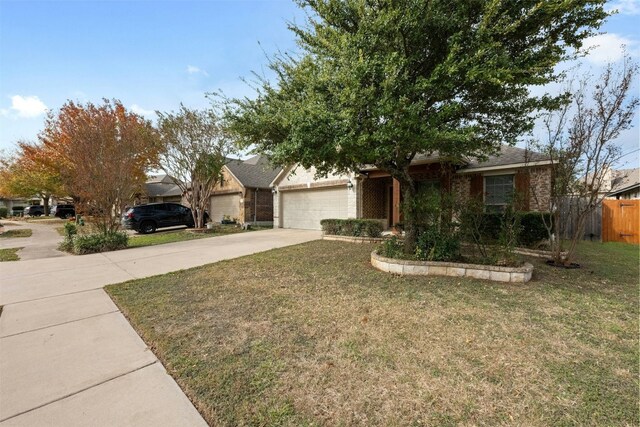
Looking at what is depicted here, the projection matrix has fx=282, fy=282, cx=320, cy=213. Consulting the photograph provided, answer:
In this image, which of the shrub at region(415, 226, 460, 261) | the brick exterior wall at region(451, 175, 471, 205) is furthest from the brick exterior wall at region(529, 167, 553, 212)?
the shrub at region(415, 226, 460, 261)

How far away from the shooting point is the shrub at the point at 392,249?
6207 mm

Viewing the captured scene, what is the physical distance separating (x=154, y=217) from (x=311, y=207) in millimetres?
8714

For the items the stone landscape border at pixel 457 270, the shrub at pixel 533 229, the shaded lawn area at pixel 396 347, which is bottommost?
the shaded lawn area at pixel 396 347

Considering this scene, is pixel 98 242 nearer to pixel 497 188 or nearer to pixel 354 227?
pixel 354 227

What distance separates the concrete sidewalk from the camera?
2105 mm

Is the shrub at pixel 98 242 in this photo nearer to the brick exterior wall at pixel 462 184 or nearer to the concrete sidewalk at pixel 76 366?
the concrete sidewalk at pixel 76 366

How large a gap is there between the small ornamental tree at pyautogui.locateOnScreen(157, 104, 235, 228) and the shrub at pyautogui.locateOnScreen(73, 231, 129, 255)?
16.6ft

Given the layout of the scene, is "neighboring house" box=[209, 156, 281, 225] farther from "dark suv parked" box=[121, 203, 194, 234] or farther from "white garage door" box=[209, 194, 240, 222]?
"dark suv parked" box=[121, 203, 194, 234]

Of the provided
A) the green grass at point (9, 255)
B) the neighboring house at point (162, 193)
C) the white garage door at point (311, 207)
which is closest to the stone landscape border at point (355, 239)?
the white garage door at point (311, 207)

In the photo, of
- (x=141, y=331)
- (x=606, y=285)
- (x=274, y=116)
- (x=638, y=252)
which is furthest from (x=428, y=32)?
(x=638, y=252)

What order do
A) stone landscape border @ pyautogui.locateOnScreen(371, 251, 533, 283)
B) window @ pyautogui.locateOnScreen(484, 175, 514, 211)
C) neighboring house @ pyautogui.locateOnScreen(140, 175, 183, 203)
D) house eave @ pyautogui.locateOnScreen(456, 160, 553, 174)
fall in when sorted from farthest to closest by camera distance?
neighboring house @ pyautogui.locateOnScreen(140, 175, 183, 203)
window @ pyautogui.locateOnScreen(484, 175, 514, 211)
house eave @ pyautogui.locateOnScreen(456, 160, 553, 174)
stone landscape border @ pyautogui.locateOnScreen(371, 251, 533, 283)

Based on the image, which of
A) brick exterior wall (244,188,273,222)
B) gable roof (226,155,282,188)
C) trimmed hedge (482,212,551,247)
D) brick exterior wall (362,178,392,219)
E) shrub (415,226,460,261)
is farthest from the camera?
gable roof (226,155,282,188)

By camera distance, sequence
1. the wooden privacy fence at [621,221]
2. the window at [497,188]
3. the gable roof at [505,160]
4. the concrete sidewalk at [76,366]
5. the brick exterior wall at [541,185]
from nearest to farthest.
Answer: the concrete sidewalk at [76,366], the brick exterior wall at [541,185], the gable roof at [505,160], the window at [497,188], the wooden privacy fence at [621,221]

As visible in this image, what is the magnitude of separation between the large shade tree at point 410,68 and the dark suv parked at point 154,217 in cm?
1248
